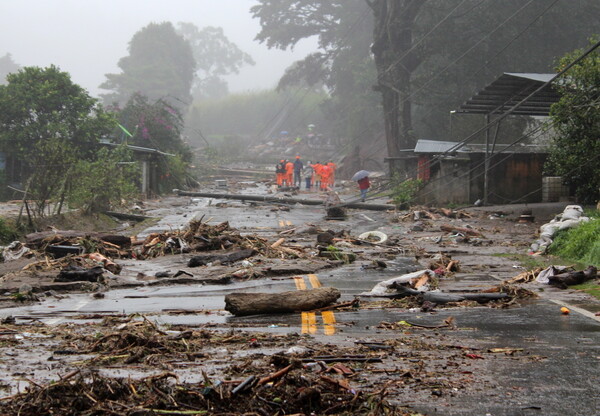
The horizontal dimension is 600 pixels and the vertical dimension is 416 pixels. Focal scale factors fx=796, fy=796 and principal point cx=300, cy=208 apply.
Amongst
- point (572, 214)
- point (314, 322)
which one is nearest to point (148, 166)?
point (572, 214)

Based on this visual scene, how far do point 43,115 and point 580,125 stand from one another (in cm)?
2431

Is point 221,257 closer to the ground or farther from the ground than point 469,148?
closer to the ground

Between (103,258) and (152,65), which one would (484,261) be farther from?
(152,65)

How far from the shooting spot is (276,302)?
10.6m

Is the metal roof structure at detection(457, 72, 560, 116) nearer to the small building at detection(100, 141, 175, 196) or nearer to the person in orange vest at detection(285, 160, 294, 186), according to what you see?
the small building at detection(100, 141, 175, 196)

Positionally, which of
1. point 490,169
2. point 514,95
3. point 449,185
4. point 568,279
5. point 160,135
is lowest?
point 568,279

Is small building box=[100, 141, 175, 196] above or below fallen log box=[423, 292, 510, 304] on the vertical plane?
above

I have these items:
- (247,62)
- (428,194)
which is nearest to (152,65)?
(247,62)

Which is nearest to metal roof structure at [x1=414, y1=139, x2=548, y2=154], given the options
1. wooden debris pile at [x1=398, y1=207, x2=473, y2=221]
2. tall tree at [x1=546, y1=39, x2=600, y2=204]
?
wooden debris pile at [x1=398, y1=207, x2=473, y2=221]

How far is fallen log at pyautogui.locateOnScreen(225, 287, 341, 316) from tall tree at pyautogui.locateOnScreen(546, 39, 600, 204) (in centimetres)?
1582

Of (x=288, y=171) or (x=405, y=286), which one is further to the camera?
(x=288, y=171)

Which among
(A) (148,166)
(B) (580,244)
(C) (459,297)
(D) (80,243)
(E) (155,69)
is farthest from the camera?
(E) (155,69)

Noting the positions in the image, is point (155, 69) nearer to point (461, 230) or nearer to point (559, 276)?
point (461, 230)

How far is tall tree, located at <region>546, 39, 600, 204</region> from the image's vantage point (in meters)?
24.4
